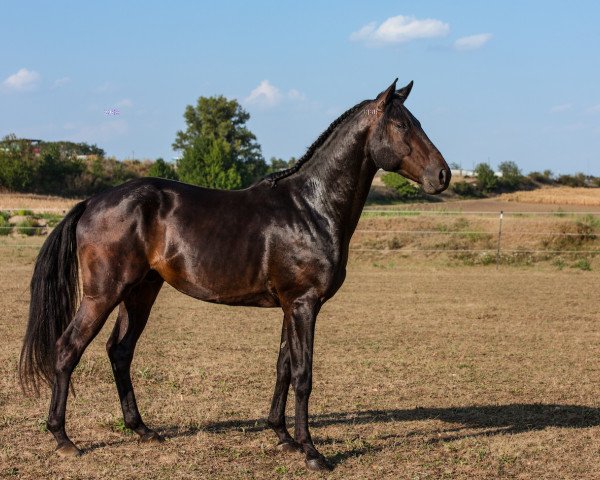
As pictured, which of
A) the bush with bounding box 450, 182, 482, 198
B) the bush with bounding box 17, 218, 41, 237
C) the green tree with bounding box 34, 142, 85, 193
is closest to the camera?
the bush with bounding box 17, 218, 41, 237

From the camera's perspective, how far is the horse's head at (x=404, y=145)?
16.3ft

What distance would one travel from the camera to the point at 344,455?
5211 mm

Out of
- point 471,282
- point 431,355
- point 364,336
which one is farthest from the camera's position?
point 471,282

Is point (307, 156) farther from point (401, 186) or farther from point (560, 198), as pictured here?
point (401, 186)

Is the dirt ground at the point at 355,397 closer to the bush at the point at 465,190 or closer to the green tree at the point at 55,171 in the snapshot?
the green tree at the point at 55,171

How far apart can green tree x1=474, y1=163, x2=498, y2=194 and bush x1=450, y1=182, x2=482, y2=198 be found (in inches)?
63.8

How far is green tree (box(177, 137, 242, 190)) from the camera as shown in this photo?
2228 inches

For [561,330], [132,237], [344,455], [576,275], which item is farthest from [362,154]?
[576,275]

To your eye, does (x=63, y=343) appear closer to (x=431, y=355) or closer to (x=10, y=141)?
(x=431, y=355)

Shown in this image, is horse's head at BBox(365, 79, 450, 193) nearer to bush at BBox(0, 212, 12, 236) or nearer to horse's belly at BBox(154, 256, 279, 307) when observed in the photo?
horse's belly at BBox(154, 256, 279, 307)

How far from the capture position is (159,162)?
A: 2248 inches

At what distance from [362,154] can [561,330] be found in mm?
6729

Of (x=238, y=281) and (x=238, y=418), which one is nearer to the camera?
(x=238, y=281)

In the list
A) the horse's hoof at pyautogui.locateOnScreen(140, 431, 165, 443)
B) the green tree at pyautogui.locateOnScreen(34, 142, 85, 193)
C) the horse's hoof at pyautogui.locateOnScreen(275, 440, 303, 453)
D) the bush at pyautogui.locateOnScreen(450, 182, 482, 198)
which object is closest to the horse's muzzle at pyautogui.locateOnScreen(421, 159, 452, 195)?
the horse's hoof at pyautogui.locateOnScreen(275, 440, 303, 453)
